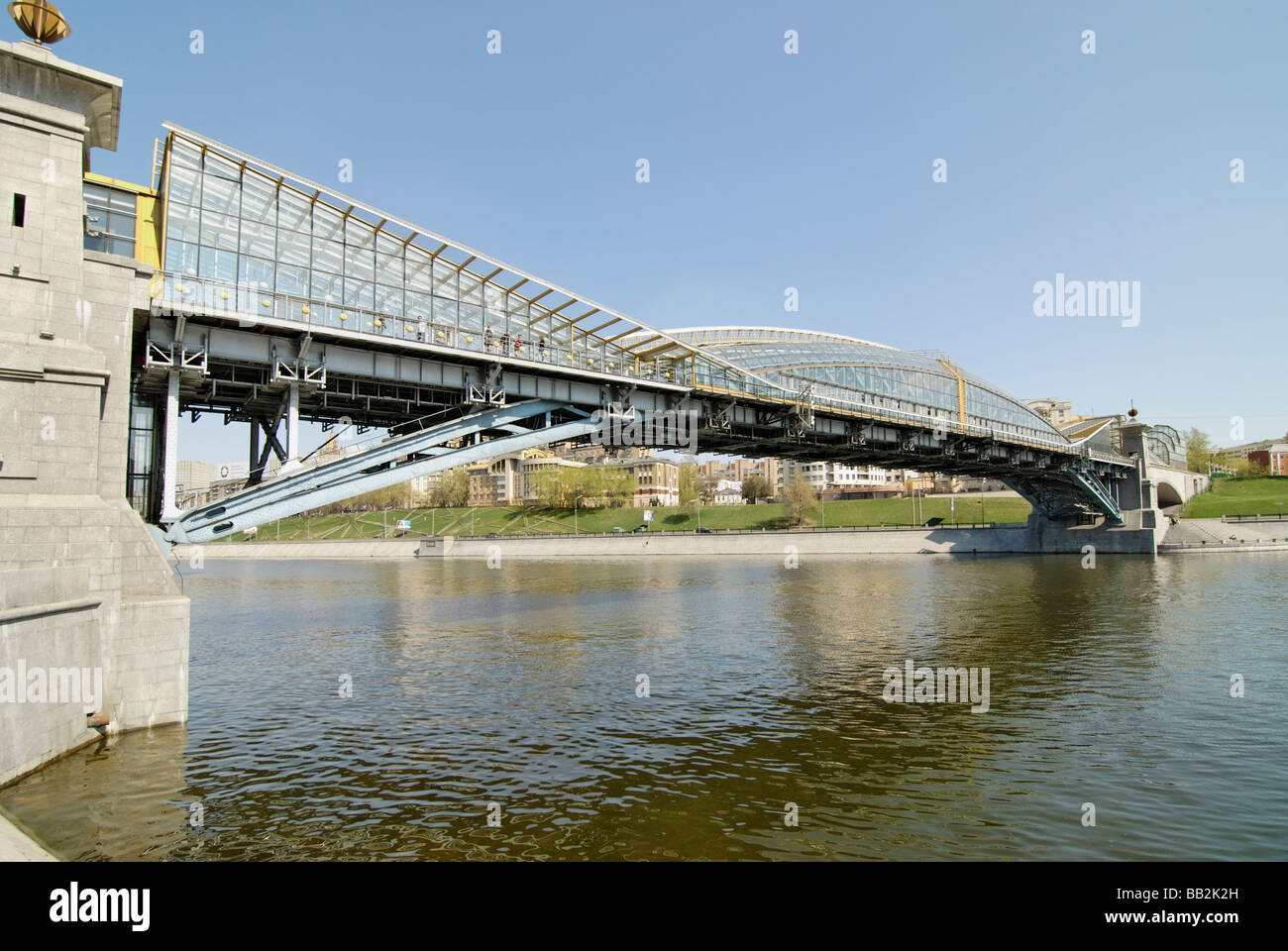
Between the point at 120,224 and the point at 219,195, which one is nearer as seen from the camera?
the point at 120,224

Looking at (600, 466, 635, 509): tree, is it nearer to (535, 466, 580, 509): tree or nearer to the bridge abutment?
(535, 466, 580, 509): tree

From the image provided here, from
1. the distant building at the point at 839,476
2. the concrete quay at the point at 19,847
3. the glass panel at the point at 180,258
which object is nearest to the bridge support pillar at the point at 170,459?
the glass panel at the point at 180,258

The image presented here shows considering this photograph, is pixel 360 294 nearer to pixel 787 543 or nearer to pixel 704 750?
pixel 704 750

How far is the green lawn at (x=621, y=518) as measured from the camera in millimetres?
106562

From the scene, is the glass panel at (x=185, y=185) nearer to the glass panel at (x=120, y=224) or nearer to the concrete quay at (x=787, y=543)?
the glass panel at (x=120, y=224)

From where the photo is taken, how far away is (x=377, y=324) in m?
24.1

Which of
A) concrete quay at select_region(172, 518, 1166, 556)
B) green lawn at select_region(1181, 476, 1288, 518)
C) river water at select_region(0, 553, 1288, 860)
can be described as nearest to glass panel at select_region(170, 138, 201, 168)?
river water at select_region(0, 553, 1288, 860)

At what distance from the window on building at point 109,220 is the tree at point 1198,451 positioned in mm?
156404

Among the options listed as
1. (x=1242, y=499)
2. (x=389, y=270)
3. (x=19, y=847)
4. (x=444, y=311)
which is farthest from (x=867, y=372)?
(x=1242, y=499)

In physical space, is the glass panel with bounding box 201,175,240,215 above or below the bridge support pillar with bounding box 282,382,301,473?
above

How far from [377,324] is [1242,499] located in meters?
107

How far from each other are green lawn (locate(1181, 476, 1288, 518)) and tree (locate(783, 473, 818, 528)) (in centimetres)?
4451

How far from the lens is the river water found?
31.4ft
